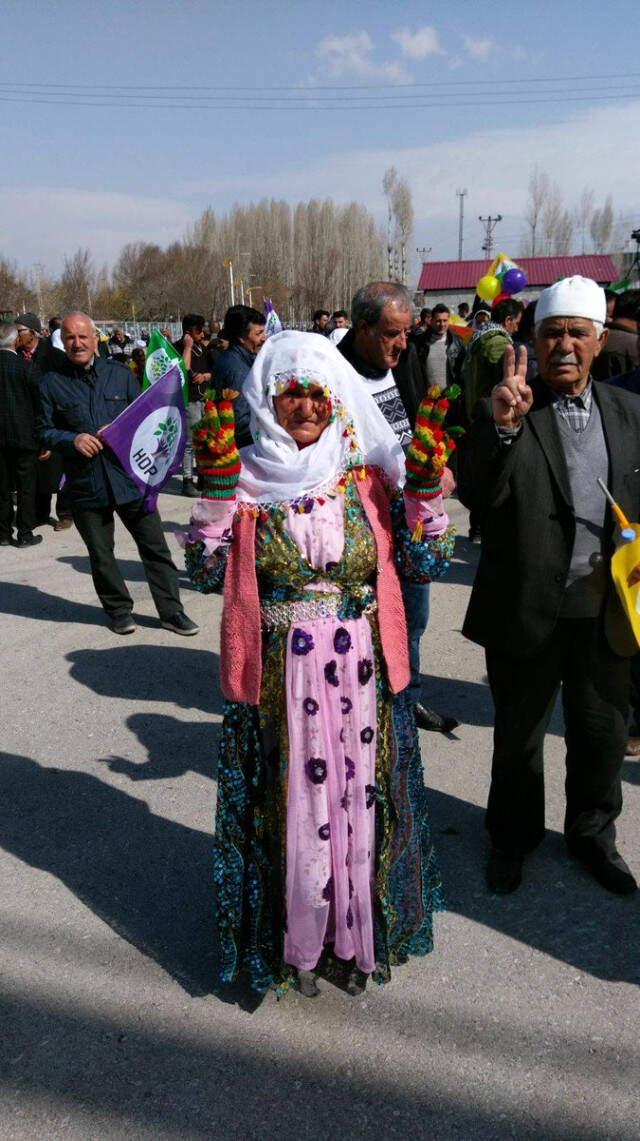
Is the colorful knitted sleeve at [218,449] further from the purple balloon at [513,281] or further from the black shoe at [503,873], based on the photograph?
the purple balloon at [513,281]

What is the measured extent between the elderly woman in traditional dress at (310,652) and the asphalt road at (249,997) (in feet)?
0.70

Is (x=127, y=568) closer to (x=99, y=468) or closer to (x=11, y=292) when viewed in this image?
(x=99, y=468)

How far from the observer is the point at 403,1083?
2.37m

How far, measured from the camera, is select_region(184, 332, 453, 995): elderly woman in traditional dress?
2402 mm

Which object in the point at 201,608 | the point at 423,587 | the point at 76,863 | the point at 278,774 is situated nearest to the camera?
the point at 278,774

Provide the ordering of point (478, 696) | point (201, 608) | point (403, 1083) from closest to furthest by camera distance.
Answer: point (403, 1083)
point (478, 696)
point (201, 608)

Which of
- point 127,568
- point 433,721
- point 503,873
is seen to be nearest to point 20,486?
point 127,568

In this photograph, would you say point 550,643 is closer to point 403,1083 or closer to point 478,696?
point 403,1083

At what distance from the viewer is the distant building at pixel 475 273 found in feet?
155

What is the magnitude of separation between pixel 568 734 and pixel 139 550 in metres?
3.66

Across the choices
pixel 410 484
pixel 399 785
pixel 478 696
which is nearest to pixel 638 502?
pixel 410 484

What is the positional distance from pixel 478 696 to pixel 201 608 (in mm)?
2473

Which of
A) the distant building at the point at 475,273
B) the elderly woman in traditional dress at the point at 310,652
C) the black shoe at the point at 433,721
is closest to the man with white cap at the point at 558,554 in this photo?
the elderly woman in traditional dress at the point at 310,652

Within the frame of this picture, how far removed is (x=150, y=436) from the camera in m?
5.86
